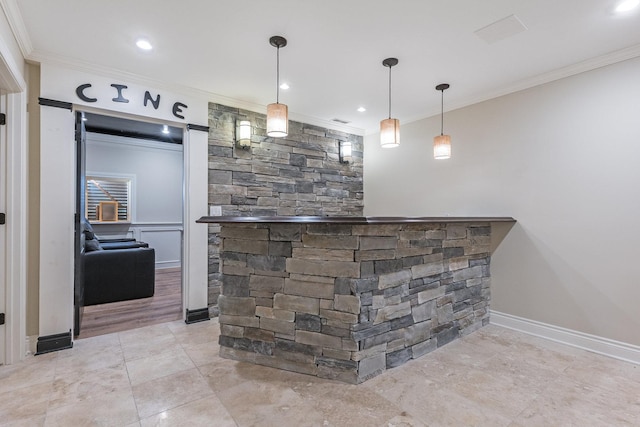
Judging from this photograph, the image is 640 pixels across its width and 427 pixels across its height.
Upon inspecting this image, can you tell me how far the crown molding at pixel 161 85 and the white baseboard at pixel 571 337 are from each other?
125 inches

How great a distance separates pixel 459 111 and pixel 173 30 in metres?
3.00

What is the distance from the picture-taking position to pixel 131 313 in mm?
3594


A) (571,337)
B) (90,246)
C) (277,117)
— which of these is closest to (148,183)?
(90,246)

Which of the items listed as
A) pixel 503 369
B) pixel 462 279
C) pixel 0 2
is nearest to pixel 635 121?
pixel 462 279

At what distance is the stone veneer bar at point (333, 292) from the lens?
6.72ft

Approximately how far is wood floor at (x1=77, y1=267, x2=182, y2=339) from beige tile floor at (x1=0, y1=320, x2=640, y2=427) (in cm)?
53

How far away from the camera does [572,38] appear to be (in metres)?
2.33

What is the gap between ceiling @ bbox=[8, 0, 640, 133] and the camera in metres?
2.03

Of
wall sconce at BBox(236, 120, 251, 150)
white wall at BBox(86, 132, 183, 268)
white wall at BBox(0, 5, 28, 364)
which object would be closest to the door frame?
white wall at BBox(0, 5, 28, 364)

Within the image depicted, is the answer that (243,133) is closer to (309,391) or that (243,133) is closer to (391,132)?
(391,132)

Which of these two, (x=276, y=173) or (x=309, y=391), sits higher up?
(x=276, y=173)

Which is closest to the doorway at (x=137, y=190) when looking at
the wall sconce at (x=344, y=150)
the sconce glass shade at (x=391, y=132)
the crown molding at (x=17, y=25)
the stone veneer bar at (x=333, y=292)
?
the crown molding at (x=17, y=25)

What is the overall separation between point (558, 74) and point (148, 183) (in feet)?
22.1

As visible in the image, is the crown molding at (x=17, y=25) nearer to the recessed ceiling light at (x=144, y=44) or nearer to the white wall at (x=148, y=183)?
the recessed ceiling light at (x=144, y=44)
